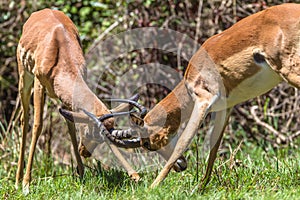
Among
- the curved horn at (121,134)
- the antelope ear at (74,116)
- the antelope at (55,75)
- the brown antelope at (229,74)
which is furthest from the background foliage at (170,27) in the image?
the curved horn at (121,134)

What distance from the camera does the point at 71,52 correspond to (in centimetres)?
673

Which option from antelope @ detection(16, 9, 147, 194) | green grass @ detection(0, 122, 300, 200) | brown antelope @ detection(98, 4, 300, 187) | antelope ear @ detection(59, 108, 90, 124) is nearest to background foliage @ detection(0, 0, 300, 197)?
antelope @ detection(16, 9, 147, 194)

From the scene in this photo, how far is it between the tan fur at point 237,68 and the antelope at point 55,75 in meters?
0.55

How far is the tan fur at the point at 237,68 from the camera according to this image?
539 centimetres

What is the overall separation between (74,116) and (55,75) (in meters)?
0.87

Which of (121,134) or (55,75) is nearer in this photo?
(121,134)

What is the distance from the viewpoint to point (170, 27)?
9.58 m

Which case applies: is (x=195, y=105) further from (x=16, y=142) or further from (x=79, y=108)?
(x=16, y=142)

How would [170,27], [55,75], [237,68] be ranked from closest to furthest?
1. [237,68]
2. [55,75]
3. [170,27]

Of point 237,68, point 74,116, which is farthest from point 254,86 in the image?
point 74,116

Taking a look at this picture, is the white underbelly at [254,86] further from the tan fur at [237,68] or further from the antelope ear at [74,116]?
the antelope ear at [74,116]

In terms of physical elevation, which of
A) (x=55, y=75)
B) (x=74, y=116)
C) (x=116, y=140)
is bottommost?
(x=116, y=140)

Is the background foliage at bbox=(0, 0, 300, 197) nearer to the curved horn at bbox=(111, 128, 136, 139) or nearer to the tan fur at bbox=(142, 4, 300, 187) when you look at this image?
the tan fur at bbox=(142, 4, 300, 187)

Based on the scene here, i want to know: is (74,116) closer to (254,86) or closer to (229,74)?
(229,74)
